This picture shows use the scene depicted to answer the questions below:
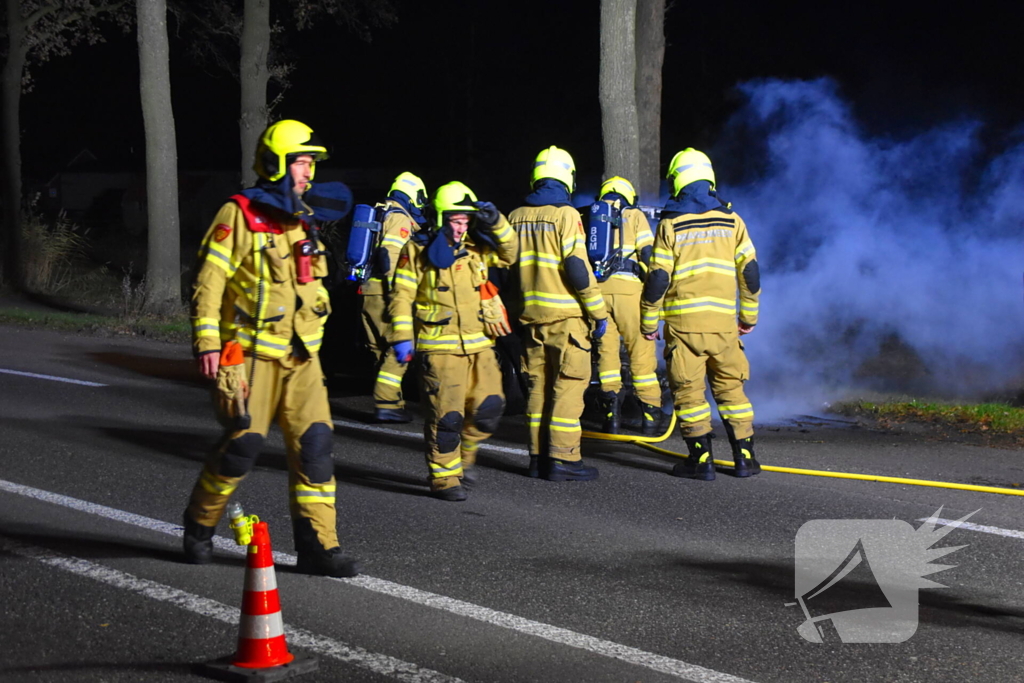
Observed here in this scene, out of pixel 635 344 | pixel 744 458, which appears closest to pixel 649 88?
pixel 635 344

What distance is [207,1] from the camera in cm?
2427

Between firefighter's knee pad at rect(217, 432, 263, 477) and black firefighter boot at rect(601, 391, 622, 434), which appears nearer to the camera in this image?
firefighter's knee pad at rect(217, 432, 263, 477)

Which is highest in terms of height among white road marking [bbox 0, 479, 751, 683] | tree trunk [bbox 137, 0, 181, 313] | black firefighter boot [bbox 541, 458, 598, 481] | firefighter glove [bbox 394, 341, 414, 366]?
tree trunk [bbox 137, 0, 181, 313]

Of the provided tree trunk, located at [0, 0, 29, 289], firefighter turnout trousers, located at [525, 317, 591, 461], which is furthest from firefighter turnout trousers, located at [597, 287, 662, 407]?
tree trunk, located at [0, 0, 29, 289]

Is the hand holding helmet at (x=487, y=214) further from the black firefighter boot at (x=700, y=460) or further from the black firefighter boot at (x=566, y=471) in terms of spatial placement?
the black firefighter boot at (x=700, y=460)

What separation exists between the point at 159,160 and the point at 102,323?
2.68 meters

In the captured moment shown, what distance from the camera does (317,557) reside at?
17.7 feet

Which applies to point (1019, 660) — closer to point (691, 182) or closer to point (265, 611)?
point (265, 611)

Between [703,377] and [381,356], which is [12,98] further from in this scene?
[703,377]

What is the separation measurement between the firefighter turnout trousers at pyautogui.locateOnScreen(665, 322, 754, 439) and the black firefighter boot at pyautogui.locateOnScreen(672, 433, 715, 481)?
50 mm

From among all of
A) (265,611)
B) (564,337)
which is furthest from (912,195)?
(265,611)

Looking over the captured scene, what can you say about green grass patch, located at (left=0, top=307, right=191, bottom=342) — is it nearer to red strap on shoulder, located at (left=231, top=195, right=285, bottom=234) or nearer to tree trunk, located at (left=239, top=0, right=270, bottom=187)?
tree trunk, located at (left=239, top=0, right=270, bottom=187)

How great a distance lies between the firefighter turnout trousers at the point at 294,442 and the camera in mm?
5301

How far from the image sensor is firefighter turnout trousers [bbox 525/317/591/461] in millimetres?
7570
